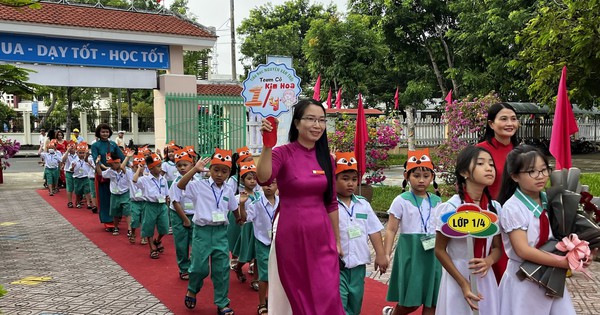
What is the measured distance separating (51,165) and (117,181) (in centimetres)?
695

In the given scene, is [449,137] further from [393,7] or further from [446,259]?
[393,7]

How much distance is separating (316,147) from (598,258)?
5067mm

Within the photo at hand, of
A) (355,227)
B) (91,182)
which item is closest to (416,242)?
(355,227)

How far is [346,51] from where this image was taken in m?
25.4

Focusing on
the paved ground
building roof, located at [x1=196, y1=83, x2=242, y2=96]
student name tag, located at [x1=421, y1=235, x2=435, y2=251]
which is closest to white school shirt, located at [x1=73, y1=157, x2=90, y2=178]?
the paved ground

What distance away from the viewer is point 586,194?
531 centimetres

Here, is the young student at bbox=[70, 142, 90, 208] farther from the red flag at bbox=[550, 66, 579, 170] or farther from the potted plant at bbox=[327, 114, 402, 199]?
the red flag at bbox=[550, 66, 579, 170]

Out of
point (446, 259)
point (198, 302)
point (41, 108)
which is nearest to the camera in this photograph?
point (446, 259)

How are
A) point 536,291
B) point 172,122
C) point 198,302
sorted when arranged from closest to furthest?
point 536,291, point 198,302, point 172,122

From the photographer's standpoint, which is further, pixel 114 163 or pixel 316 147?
pixel 114 163

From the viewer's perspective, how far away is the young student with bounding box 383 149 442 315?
4523 millimetres

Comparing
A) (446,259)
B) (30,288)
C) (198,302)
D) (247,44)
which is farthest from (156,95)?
(247,44)

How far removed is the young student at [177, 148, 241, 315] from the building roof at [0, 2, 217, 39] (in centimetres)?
905

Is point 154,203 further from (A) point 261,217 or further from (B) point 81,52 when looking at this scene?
(B) point 81,52
